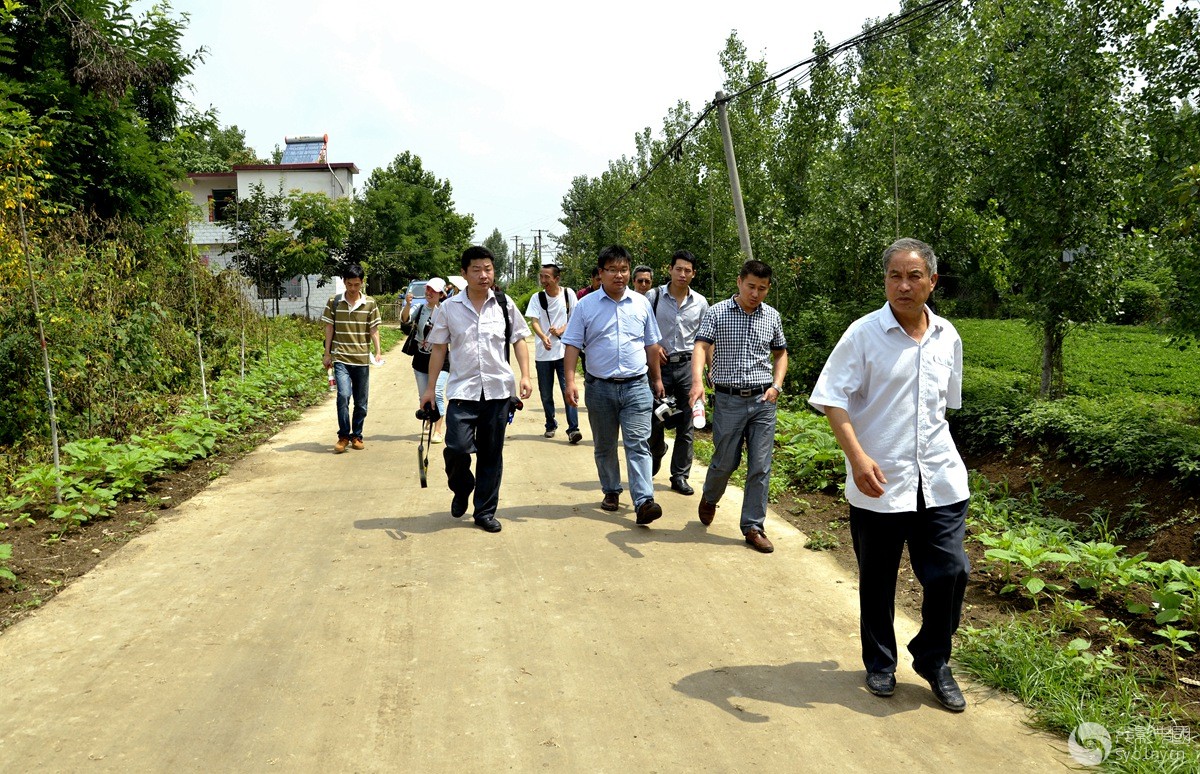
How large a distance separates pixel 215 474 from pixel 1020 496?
7.72 meters

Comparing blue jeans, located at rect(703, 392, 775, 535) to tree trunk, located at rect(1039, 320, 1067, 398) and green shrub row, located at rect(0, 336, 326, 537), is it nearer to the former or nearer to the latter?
green shrub row, located at rect(0, 336, 326, 537)

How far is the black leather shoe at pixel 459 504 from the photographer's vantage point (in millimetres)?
7180

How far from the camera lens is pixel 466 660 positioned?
Result: 14.8ft

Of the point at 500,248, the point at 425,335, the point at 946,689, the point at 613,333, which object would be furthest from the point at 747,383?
the point at 500,248

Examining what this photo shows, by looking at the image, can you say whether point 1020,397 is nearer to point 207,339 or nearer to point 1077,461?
point 1077,461

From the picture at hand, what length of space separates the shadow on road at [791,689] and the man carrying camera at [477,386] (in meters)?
2.94

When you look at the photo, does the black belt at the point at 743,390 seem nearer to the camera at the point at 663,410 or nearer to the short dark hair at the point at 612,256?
the camera at the point at 663,410

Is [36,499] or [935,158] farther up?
[935,158]

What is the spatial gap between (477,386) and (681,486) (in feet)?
7.54

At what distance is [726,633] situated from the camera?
491cm

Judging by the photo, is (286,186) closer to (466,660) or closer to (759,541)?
(759,541)

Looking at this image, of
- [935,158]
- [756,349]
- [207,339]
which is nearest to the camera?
[756,349]

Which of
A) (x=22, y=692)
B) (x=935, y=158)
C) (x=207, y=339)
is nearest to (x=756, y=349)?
(x=22, y=692)

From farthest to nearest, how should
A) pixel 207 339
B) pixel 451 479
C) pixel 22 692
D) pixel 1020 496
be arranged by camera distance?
pixel 207 339 → pixel 1020 496 → pixel 451 479 → pixel 22 692
